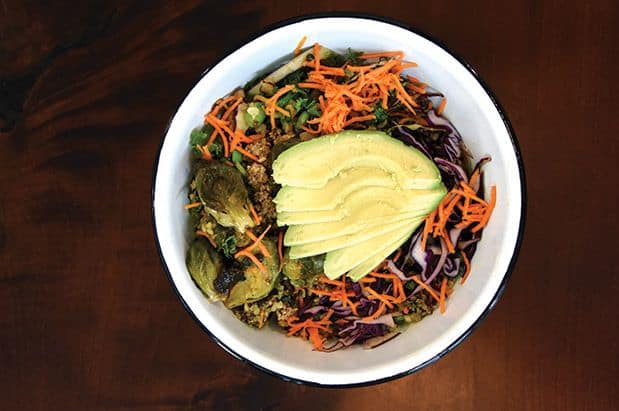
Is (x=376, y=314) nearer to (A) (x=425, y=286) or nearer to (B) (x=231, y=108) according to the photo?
(A) (x=425, y=286)

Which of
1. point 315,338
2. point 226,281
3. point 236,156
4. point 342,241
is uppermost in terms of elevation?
point 236,156

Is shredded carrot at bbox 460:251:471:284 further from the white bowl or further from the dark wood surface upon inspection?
the dark wood surface

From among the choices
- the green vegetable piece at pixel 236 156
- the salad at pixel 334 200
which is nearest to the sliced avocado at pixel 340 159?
the salad at pixel 334 200

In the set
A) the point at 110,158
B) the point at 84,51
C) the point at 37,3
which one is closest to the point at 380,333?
the point at 110,158

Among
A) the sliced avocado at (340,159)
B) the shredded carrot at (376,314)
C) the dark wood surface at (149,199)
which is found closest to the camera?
the sliced avocado at (340,159)

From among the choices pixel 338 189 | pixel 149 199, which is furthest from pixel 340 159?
pixel 149 199

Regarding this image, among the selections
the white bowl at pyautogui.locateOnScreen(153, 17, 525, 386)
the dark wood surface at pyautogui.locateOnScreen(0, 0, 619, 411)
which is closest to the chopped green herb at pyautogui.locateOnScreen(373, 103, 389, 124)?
the white bowl at pyautogui.locateOnScreen(153, 17, 525, 386)

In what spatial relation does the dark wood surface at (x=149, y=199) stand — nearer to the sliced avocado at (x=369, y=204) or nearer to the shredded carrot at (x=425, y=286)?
the shredded carrot at (x=425, y=286)
